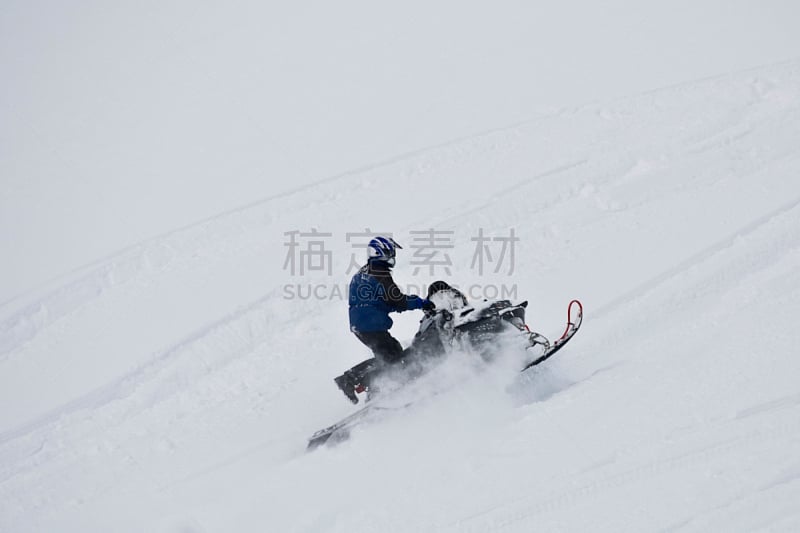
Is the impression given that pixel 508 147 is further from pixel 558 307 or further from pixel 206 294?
pixel 206 294

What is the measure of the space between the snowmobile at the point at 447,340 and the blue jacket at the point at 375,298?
1.20ft

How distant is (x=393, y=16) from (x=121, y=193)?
30.7 feet

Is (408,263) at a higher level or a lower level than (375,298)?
higher

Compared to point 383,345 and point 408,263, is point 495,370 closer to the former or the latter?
point 383,345

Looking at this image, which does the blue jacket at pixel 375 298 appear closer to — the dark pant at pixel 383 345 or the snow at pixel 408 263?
the dark pant at pixel 383 345

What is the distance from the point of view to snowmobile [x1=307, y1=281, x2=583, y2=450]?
7133mm

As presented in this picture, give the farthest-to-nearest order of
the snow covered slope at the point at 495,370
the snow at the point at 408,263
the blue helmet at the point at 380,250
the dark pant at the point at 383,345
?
the dark pant at the point at 383,345
the blue helmet at the point at 380,250
the snow at the point at 408,263
the snow covered slope at the point at 495,370

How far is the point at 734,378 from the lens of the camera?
643 centimetres

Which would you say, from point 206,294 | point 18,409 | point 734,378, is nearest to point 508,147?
point 206,294

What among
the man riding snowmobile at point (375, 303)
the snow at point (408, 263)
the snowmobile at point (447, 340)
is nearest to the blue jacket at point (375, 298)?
the man riding snowmobile at point (375, 303)

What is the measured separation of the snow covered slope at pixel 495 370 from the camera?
5762mm

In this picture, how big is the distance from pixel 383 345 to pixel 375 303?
0.48 metres

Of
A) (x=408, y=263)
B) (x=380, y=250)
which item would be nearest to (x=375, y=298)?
(x=380, y=250)

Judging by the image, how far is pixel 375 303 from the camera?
7.10m
